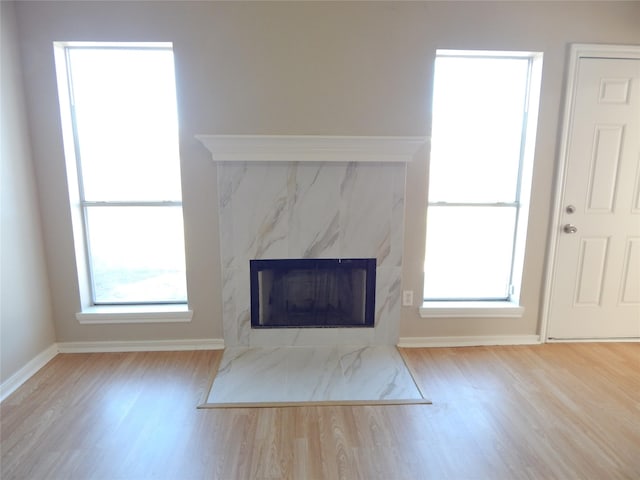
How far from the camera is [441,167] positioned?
279 centimetres

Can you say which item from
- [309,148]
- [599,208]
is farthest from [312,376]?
[599,208]

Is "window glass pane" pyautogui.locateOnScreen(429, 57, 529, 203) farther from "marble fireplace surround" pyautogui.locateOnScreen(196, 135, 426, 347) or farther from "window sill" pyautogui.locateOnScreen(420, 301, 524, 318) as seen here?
"window sill" pyautogui.locateOnScreen(420, 301, 524, 318)

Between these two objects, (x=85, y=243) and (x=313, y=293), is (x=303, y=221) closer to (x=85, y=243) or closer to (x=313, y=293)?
(x=313, y=293)

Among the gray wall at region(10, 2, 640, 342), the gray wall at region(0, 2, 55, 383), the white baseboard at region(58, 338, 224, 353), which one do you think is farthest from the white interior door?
the gray wall at region(0, 2, 55, 383)

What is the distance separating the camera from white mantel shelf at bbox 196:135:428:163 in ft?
8.14

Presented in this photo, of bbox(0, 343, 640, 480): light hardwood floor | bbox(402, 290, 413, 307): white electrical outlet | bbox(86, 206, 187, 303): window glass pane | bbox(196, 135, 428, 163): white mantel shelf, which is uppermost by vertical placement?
bbox(196, 135, 428, 163): white mantel shelf

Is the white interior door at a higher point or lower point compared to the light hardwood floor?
higher

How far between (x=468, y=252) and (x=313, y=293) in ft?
4.12

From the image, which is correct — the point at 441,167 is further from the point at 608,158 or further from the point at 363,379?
the point at 363,379

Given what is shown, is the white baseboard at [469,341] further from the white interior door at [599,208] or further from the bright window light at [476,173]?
the bright window light at [476,173]

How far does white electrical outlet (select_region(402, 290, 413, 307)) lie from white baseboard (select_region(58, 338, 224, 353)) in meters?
1.42

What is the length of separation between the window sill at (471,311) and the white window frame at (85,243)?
5.95 ft

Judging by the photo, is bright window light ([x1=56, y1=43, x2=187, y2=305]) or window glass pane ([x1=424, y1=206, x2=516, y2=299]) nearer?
bright window light ([x1=56, y1=43, x2=187, y2=305])

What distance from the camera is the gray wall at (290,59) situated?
2.41 meters
